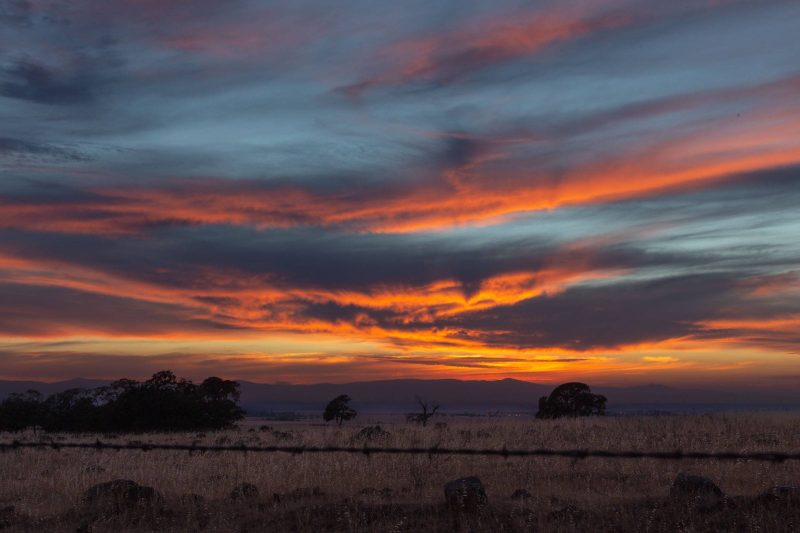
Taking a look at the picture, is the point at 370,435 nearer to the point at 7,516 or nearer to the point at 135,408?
the point at 7,516

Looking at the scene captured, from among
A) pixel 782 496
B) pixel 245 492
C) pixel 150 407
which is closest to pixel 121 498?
pixel 245 492

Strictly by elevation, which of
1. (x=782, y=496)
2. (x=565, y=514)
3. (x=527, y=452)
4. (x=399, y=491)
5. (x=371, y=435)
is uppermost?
(x=527, y=452)

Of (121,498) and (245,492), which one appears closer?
(121,498)

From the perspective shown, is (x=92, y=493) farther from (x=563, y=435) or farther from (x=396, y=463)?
(x=563, y=435)

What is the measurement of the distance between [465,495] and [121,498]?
21.0 feet

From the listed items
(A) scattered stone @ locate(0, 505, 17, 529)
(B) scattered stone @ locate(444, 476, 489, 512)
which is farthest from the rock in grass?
(B) scattered stone @ locate(444, 476, 489, 512)

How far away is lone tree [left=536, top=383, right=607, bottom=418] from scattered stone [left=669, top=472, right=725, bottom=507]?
4866 cm

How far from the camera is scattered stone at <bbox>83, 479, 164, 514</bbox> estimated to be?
45.9 ft

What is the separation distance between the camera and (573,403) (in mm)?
62406

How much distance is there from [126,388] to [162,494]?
42985mm

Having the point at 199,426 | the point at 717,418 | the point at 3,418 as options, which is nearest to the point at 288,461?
the point at 717,418

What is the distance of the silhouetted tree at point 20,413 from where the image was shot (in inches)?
2331

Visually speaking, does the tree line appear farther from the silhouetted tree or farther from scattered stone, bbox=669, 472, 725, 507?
→ scattered stone, bbox=669, 472, 725, 507

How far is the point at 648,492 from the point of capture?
A: 1534cm
